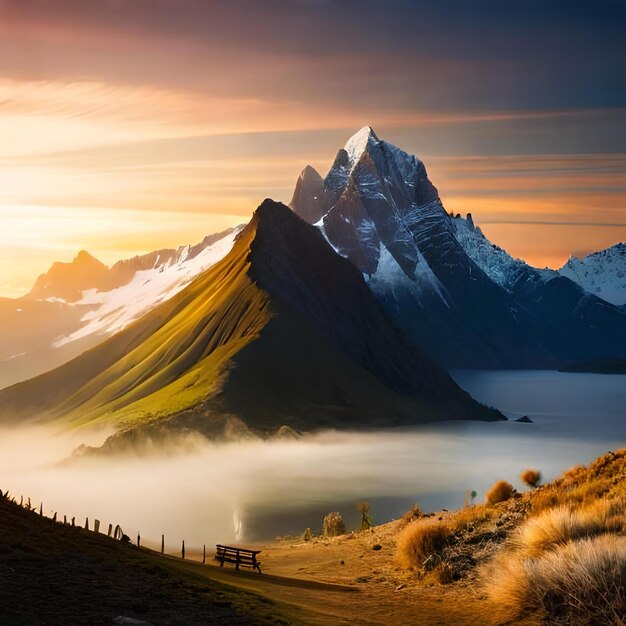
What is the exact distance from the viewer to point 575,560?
32.8 meters

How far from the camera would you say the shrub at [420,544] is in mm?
46969

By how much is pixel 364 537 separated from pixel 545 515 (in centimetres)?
2793

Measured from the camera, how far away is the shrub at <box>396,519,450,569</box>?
4697 centimetres

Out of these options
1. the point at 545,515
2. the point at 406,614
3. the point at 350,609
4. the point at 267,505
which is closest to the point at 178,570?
the point at 350,609

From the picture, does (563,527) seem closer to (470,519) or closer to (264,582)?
(470,519)

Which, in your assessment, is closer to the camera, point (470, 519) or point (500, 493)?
point (470, 519)

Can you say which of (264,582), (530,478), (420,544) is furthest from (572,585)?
(530,478)

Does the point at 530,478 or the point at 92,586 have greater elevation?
the point at 530,478

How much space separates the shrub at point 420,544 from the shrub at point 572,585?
11557 mm

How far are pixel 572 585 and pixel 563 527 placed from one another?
6.10 meters

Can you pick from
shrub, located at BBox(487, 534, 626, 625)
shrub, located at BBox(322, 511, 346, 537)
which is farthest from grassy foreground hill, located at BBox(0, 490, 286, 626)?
shrub, located at BBox(322, 511, 346, 537)

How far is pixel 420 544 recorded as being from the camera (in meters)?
47.4

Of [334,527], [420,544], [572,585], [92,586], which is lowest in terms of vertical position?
[572,585]

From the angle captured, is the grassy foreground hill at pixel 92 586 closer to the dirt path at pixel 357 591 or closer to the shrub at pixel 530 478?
the dirt path at pixel 357 591
